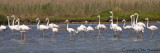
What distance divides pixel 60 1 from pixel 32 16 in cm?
621

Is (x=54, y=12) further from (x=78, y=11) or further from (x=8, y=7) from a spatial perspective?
(x=8, y=7)

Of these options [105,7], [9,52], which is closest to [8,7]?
[105,7]

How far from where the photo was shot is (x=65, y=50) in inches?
521

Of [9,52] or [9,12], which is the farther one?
[9,12]

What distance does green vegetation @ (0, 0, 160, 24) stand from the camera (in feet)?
115

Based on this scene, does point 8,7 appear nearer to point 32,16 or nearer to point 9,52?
point 32,16

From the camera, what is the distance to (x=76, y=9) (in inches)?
1469

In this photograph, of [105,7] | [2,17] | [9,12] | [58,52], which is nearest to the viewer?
[58,52]

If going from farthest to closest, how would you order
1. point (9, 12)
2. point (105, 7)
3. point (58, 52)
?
point (105, 7) < point (9, 12) < point (58, 52)

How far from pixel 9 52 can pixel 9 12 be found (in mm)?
22610

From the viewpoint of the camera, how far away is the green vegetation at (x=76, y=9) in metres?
35.0

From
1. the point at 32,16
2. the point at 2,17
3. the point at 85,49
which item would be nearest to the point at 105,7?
the point at 32,16

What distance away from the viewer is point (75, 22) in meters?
34.9

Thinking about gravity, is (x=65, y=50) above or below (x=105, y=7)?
below
